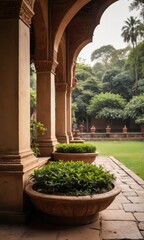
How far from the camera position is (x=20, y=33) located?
4254 millimetres

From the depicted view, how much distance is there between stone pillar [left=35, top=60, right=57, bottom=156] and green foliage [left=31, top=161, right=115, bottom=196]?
2724 mm

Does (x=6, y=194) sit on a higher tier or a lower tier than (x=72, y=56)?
lower

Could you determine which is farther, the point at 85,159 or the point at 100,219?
the point at 85,159

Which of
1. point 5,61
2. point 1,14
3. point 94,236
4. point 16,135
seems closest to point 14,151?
point 16,135

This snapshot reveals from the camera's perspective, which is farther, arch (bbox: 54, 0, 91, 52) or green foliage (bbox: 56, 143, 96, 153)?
green foliage (bbox: 56, 143, 96, 153)

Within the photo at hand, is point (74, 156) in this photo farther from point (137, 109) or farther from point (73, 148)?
point (137, 109)

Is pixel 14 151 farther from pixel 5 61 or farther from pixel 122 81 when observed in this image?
pixel 122 81

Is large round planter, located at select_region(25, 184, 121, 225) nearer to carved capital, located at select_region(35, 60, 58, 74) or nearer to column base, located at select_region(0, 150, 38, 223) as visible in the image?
column base, located at select_region(0, 150, 38, 223)

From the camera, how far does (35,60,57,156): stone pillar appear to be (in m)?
6.96

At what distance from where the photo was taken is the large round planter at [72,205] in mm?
3570

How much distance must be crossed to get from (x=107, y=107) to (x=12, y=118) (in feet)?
106

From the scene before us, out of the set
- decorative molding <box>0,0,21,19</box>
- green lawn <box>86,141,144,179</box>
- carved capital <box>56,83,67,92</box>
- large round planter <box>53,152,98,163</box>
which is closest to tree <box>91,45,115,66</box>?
green lawn <box>86,141,144,179</box>

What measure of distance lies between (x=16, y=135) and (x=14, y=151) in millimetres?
247

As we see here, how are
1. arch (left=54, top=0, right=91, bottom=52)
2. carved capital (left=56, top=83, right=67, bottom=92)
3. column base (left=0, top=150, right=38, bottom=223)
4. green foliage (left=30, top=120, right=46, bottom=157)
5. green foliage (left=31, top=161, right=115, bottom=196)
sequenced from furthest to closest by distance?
carved capital (left=56, top=83, right=67, bottom=92) → arch (left=54, top=0, right=91, bottom=52) → green foliage (left=30, top=120, right=46, bottom=157) → column base (left=0, top=150, right=38, bottom=223) → green foliage (left=31, top=161, right=115, bottom=196)
